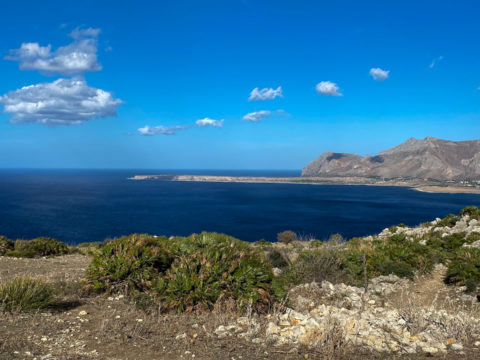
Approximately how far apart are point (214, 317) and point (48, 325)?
2967mm

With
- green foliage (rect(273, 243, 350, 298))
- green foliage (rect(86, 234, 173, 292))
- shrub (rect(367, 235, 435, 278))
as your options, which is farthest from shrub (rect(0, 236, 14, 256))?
shrub (rect(367, 235, 435, 278))

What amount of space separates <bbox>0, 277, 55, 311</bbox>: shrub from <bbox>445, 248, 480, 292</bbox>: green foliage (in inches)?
413

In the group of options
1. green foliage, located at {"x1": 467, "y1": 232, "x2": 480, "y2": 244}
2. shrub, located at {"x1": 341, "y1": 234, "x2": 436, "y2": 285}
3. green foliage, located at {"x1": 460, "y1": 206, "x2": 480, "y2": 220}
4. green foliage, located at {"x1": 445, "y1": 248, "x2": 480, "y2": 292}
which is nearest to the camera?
green foliage, located at {"x1": 445, "y1": 248, "x2": 480, "y2": 292}

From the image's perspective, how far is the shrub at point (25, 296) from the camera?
254 inches

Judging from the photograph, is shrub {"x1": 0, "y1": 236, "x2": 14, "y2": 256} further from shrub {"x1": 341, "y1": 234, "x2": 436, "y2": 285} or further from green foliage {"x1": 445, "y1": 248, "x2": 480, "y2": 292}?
green foliage {"x1": 445, "y1": 248, "x2": 480, "y2": 292}

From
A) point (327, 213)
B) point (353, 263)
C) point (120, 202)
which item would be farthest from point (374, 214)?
point (353, 263)

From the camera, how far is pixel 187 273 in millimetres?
7566

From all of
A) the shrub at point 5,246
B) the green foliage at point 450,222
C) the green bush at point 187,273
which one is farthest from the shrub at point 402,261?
the shrub at point 5,246

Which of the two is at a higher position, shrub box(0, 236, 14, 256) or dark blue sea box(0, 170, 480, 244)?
shrub box(0, 236, 14, 256)

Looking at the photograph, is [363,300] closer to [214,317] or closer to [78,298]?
[214,317]

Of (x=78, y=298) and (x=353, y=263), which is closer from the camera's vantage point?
(x=78, y=298)

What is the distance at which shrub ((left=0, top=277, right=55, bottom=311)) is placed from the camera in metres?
6.44

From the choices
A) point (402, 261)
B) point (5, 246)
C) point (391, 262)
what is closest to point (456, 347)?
point (391, 262)

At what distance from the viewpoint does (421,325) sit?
19.3ft
